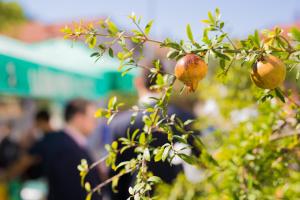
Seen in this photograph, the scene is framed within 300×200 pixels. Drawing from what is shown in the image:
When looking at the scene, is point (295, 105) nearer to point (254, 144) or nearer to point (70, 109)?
point (254, 144)

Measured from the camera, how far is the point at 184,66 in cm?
81

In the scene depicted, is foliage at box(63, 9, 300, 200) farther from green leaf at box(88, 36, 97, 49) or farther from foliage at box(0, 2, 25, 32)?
foliage at box(0, 2, 25, 32)

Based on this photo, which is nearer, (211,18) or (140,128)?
(211,18)

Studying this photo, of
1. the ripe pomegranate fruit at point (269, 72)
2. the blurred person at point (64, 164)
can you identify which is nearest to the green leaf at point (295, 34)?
the ripe pomegranate fruit at point (269, 72)

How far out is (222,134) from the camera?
1577 millimetres

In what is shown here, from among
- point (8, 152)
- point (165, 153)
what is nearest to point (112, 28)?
point (165, 153)

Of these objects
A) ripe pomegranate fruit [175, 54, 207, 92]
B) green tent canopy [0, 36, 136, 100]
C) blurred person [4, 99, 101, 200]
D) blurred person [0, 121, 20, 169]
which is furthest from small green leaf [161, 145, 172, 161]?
blurred person [0, 121, 20, 169]

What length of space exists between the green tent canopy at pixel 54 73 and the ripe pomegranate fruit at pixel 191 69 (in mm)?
2893

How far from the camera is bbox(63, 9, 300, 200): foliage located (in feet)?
2.84

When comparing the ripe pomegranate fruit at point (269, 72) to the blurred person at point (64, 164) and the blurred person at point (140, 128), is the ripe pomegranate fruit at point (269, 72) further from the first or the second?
the blurred person at point (64, 164)

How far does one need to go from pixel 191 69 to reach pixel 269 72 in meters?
0.13

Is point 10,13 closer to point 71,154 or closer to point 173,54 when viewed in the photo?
point 71,154

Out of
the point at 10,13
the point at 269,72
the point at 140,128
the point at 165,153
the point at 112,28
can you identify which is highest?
the point at 10,13

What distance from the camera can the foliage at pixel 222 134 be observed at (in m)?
0.87
